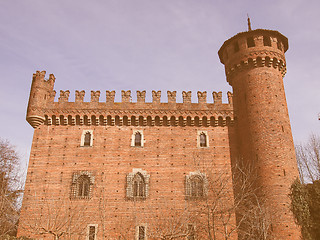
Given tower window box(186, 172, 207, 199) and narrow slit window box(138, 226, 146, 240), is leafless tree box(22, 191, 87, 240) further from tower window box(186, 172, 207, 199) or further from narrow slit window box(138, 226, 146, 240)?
tower window box(186, 172, 207, 199)

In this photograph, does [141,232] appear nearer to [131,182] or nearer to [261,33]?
[131,182]

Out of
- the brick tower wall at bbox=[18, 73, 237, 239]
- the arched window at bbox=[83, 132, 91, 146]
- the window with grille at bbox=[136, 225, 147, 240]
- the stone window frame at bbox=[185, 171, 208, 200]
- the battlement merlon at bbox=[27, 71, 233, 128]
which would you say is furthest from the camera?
the battlement merlon at bbox=[27, 71, 233, 128]

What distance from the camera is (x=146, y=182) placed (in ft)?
61.9

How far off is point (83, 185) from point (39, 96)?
710 cm

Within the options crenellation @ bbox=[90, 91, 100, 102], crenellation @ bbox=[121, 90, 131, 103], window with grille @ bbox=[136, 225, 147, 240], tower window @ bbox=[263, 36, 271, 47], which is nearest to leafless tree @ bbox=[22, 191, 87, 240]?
window with grille @ bbox=[136, 225, 147, 240]

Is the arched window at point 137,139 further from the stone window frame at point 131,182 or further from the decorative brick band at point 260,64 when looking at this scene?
the decorative brick band at point 260,64

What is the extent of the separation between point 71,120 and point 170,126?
688 cm

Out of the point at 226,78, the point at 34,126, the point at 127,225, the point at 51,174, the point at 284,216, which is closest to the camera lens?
the point at 284,216

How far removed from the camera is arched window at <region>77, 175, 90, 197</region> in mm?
18719

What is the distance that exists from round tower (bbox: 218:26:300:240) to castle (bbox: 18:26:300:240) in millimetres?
66

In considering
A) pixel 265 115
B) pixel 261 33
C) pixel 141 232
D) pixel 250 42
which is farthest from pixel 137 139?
pixel 261 33

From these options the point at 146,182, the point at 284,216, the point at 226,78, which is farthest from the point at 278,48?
the point at 146,182

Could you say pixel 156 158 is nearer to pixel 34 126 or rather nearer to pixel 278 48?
pixel 34 126

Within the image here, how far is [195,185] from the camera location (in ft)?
62.2
